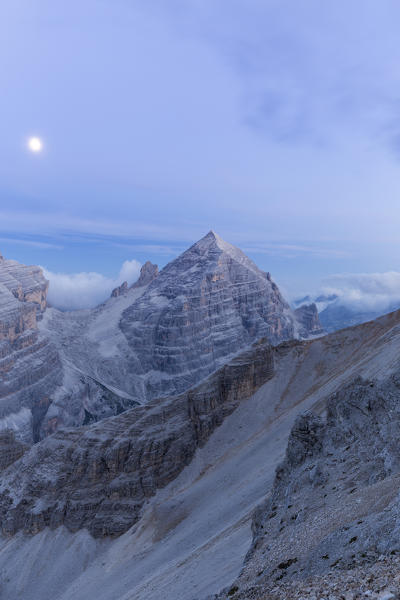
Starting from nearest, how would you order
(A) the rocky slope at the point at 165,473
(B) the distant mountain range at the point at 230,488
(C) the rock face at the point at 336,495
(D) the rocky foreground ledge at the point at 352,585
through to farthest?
(D) the rocky foreground ledge at the point at 352,585
(C) the rock face at the point at 336,495
(B) the distant mountain range at the point at 230,488
(A) the rocky slope at the point at 165,473

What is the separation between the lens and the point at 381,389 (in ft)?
107

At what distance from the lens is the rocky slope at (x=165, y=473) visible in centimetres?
5653

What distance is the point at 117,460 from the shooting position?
86.1 meters

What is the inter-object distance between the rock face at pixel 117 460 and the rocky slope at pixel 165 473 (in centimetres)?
23

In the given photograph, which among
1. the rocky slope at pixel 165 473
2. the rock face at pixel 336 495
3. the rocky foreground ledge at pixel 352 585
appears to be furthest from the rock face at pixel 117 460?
the rocky foreground ledge at pixel 352 585

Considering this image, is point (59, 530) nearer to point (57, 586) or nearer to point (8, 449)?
point (57, 586)

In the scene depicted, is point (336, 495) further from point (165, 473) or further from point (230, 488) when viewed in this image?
point (165, 473)

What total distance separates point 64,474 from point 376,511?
8560 cm

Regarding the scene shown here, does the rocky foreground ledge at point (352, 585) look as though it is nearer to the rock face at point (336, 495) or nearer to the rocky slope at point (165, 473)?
the rock face at point (336, 495)

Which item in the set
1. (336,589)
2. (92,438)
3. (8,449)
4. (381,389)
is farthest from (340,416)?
(8,449)

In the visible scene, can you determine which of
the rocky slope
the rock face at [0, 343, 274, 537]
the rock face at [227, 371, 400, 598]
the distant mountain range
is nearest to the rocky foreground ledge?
the distant mountain range

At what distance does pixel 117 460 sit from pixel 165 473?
11.0 meters

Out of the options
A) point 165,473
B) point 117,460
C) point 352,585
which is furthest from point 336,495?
point 117,460

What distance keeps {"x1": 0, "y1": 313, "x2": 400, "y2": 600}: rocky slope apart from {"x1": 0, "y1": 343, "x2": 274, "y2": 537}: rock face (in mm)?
234
